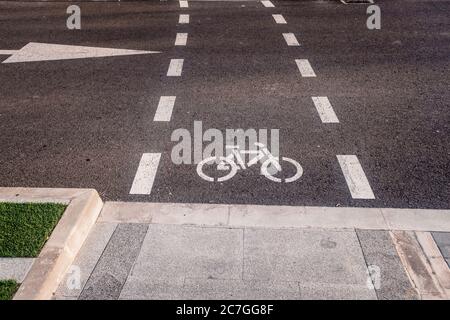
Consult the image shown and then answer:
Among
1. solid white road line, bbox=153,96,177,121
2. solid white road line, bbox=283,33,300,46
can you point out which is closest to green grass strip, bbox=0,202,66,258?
solid white road line, bbox=153,96,177,121

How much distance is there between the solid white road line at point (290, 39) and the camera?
10.9 m

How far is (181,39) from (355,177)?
7.05 m

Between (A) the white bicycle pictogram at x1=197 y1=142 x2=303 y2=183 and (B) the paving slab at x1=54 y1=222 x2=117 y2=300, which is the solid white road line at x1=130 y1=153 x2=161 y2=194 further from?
Result: (B) the paving slab at x1=54 y1=222 x2=117 y2=300

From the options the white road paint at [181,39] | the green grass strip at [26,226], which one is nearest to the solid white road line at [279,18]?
the white road paint at [181,39]

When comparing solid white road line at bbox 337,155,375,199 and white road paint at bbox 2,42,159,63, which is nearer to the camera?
solid white road line at bbox 337,155,375,199

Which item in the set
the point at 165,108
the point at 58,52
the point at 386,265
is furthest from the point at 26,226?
the point at 58,52

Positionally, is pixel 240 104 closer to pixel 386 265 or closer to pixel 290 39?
pixel 290 39

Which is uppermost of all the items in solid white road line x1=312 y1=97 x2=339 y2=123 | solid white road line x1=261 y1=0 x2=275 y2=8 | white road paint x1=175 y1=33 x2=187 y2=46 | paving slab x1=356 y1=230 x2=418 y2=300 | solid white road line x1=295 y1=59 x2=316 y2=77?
solid white road line x1=261 y1=0 x2=275 y2=8

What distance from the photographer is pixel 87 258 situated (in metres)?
4.55

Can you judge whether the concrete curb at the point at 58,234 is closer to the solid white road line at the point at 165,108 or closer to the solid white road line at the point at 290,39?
the solid white road line at the point at 165,108

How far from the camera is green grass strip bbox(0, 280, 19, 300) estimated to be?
383cm

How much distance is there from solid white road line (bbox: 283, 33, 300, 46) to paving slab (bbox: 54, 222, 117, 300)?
24.8ft

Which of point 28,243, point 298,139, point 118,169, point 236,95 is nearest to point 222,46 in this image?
point 236,95

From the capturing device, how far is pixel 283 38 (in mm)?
11281
